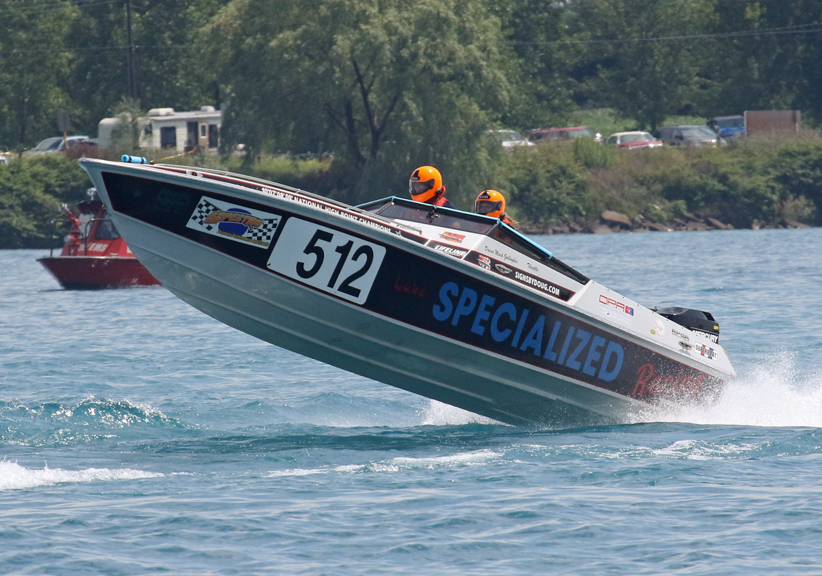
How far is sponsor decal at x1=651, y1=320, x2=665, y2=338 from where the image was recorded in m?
9.59

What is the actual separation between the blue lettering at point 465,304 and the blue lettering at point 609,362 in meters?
1.31

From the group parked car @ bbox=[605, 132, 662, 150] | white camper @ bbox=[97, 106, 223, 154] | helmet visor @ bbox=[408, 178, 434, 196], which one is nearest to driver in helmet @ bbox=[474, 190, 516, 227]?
helmet visor @ bbox=[408, 178, 434, 196]

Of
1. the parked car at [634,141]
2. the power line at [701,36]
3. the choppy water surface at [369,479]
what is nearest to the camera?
the choppy water surface at [369,479]

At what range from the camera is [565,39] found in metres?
64.5

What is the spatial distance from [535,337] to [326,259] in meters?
1.80

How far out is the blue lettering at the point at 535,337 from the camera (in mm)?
9000

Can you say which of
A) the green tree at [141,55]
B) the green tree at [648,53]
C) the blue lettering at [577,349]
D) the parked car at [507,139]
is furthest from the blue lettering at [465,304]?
the green tree at [648,53]

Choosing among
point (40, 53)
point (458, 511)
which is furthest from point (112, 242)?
point (40, 53)

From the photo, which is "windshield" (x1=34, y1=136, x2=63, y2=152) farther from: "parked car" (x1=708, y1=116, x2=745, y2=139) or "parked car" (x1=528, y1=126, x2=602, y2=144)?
"parked car" (x1=708, y1=116, x2=745, y2=139)

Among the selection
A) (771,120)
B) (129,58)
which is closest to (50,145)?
(129,58)

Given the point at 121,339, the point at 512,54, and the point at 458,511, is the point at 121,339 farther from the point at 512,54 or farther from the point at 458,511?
the point at 512,54

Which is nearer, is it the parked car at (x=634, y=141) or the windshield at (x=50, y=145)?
the windshield at (x=50, y=145)

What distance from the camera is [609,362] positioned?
30.8 ft

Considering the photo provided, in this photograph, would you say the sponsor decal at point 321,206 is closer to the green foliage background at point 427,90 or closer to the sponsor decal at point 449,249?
the sponsor decal at point 449,249
